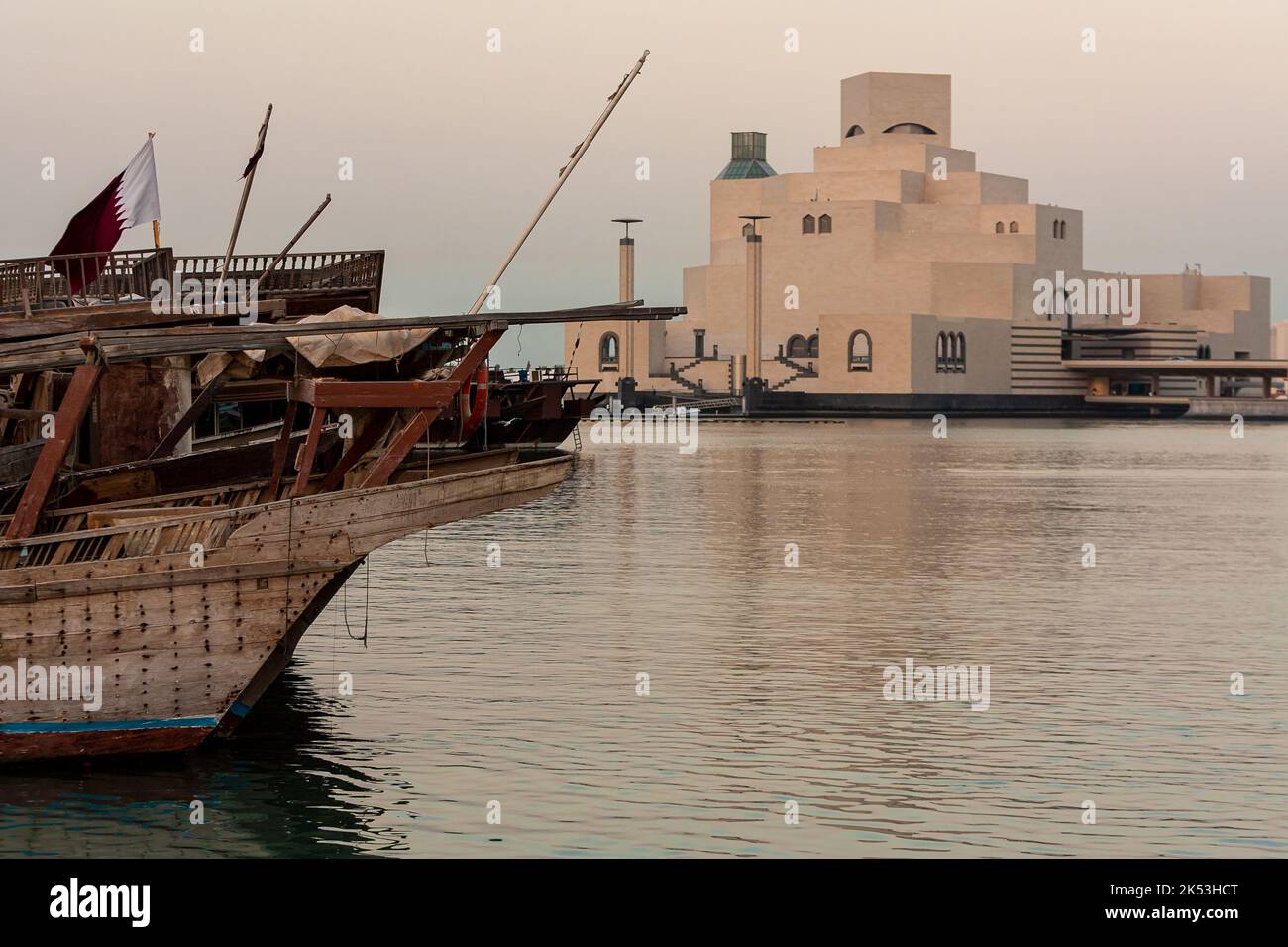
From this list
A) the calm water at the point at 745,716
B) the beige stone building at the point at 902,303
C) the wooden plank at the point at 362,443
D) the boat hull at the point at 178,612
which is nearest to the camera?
the calm water at the point at 745,716

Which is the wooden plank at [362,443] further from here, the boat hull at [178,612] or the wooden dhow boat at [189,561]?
the boat hull at [178,612]

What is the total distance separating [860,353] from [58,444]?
14341cm

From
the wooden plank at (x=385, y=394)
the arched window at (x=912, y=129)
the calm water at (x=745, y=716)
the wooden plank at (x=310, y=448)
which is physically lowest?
the calm water at (x=745, y=716)

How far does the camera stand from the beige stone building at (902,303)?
157 meters

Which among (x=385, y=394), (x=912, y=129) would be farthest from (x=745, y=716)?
(x=912, y=129)

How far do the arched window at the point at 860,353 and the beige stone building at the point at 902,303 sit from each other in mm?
148

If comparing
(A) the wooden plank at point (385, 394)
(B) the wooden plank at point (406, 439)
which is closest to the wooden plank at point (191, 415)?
(A) the wooden plank at point (385, 394)

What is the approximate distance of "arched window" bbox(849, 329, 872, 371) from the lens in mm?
154625

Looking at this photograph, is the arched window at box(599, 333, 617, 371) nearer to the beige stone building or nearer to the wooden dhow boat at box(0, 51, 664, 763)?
the beige stone building

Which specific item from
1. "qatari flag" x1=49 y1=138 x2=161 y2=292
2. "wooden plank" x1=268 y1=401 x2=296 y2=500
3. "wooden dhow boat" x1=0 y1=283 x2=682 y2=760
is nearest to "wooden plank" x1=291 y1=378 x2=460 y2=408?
"wooden dhow boat" x1=0 y1=283 x2=682 y2=760

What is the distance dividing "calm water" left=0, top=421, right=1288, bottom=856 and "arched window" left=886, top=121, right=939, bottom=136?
431 ft

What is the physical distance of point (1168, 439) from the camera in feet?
382

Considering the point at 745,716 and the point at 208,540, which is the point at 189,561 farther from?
the point at 745,716
